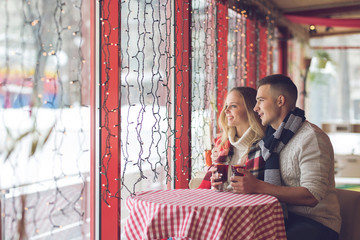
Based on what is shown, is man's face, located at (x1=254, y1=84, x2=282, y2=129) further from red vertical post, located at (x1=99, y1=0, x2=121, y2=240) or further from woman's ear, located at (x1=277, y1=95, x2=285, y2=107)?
red vertical post, located at (x1=99, y1=0, x2=121, y2=240)

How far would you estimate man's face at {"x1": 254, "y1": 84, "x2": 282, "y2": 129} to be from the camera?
2.62 metres

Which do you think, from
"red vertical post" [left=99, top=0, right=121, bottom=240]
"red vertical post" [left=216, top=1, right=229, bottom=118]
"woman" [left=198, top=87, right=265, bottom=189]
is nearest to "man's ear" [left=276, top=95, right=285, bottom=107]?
"woman" [left=198, top=87, right=265, bottom=189]

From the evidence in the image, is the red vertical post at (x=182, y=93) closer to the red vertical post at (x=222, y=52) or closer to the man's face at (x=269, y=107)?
the red vertical post at (x=222, y=52)

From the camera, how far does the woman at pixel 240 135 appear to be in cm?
270

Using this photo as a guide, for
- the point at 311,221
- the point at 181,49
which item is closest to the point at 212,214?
the point at 311,221

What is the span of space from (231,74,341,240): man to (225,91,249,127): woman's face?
1.22 feet

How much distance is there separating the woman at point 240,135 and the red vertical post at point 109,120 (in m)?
0.61

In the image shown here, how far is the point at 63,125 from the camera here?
241cm

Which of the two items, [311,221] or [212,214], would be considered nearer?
[212,214]

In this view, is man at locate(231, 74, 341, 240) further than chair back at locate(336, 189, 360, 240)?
No

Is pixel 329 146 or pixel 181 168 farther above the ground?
pixel 329 146

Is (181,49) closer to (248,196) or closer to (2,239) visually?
(248,196)

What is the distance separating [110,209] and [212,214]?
3.75 feet

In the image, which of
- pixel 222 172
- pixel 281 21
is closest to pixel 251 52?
pixel 281 21
